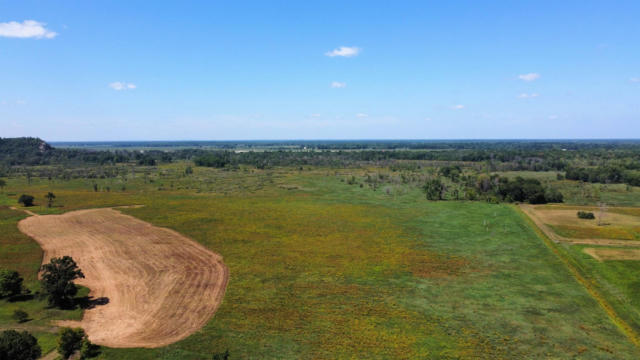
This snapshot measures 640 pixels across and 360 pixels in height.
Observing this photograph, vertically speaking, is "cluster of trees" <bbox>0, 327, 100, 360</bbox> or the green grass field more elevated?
"cluster of trees" <bbox>0, 327, 100, 360</bbox>

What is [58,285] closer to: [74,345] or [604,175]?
[74,345]

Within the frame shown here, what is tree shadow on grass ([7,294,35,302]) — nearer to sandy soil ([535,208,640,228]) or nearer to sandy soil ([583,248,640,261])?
sandy soil ([583,248,640,261])

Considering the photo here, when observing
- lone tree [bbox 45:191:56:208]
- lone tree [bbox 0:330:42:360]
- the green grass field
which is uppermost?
lone tree [bbox 45:191:56:208]

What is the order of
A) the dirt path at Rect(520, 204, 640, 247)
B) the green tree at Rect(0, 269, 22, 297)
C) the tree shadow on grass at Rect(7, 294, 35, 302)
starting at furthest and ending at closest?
1. the dirt path at Rect(520, 204, 640, 247)
2. the tree shadow on grass at Rect(7, 294, 35, 302)
3. the green tree at Rect(0, 269, 22, 297)

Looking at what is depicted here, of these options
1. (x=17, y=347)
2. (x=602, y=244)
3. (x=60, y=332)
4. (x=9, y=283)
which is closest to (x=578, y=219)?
(x=602, y=244)

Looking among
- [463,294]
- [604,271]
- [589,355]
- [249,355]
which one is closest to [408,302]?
[463,294]

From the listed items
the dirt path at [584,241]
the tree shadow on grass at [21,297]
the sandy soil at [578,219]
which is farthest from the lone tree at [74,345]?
the sandy soil at [578,219]

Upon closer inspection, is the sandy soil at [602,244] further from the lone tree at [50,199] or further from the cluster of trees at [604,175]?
the lone tree at [50,199]

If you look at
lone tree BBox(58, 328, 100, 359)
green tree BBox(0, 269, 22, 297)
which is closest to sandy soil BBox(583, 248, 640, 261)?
lone tree BBox(58, 328, 100, 359)
